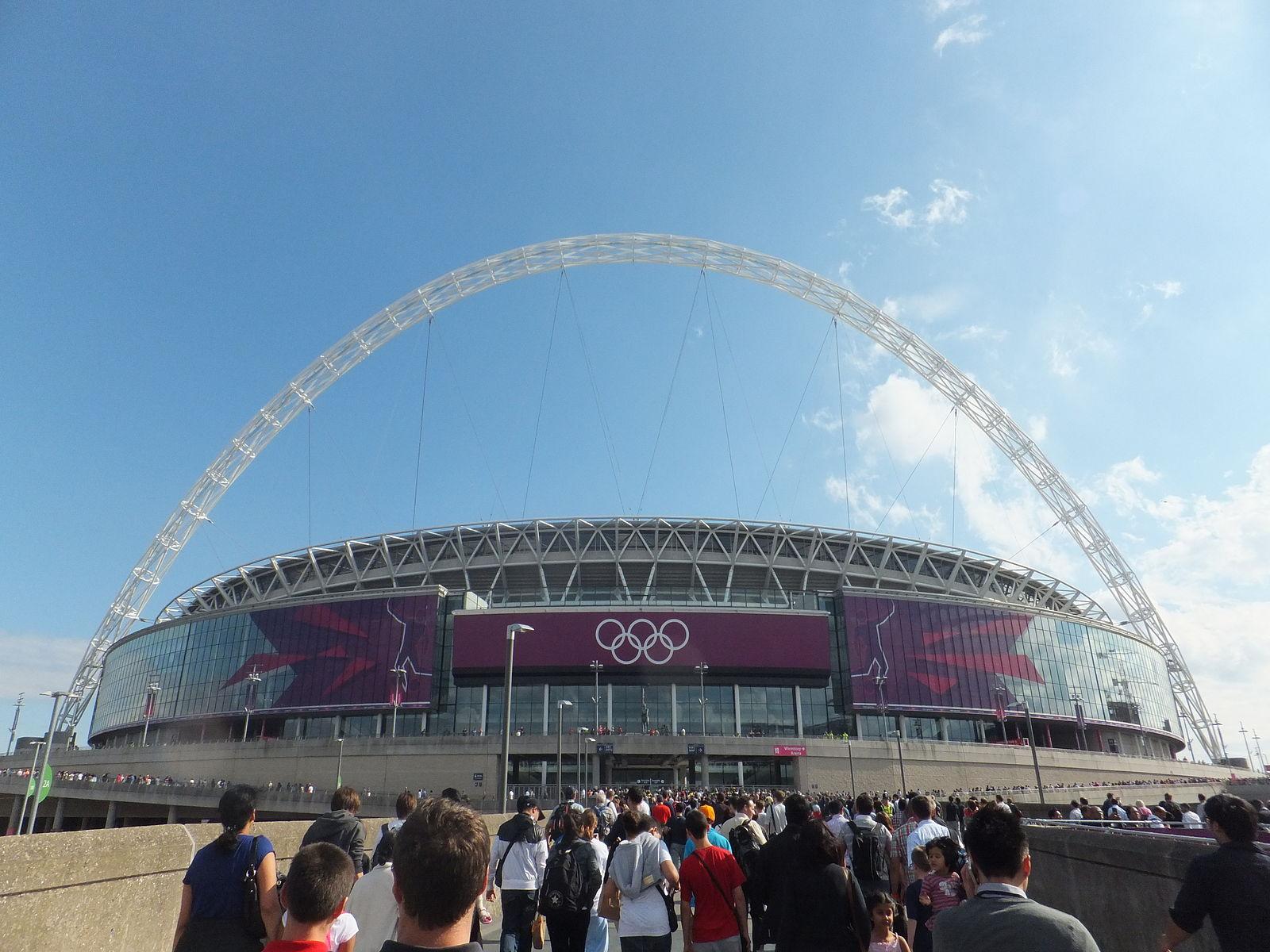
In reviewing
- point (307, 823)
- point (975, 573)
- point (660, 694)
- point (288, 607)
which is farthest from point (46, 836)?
point (975, 573)

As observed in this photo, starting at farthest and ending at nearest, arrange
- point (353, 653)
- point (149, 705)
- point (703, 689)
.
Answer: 1. point (149, 705)
2. point (353, 653)
3. point (703, 689)

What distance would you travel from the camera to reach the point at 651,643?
253ft

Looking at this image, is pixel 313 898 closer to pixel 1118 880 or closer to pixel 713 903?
pixel 713 903

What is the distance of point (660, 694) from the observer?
78.2 m

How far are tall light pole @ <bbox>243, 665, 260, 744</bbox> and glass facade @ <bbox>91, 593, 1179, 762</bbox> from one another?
11.1 inches

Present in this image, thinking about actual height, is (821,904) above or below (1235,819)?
below

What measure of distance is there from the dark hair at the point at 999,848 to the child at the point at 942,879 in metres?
4.21

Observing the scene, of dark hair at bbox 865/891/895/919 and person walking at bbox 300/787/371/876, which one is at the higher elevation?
person walking at bbox 300/787/371/876

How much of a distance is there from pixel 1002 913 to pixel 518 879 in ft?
22.5

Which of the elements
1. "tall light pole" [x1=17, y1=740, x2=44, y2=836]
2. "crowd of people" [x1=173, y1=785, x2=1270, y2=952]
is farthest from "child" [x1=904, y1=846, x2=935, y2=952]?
"tall light pole" [x1=17, y1=740, x2=44, y2=836]

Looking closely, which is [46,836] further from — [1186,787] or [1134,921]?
[1186,787]

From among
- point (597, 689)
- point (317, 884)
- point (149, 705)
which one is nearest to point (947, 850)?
point (317, 884)

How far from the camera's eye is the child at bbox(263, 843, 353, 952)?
12.2 ft

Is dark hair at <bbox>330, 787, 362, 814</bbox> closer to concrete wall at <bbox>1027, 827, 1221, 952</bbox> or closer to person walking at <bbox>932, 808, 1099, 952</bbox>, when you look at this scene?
person walking at <bbox>932, 808, 1099, 952</bbox>
